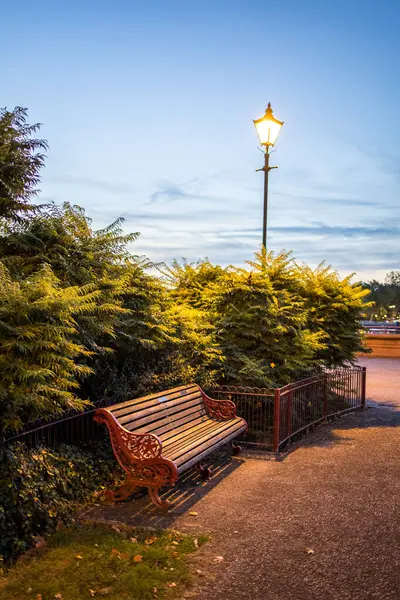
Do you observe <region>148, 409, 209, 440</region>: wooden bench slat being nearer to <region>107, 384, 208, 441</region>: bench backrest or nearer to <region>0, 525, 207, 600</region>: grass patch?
<region>107, 384, 208, 441</region>: bench backrest

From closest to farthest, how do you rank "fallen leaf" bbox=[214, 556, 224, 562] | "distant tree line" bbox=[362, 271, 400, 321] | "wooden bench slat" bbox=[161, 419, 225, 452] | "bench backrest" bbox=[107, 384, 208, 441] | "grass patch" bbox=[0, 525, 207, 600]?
"grass patch" bbox=[0, 525, 207, 600] < "fallen leaf" bbox=[214, 556, 224, 562] < "bench backrest" bbox=[107, 384, 208, 441] < "wooden bench slat" bbox=[161, 419, 225, 452] < "distant tree line" bbox=[362, 271, 400, 321]

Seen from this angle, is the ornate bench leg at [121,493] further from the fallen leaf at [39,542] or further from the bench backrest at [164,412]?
the fallen leaf at [39,542]

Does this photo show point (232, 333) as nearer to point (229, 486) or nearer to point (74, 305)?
point (229, 486)

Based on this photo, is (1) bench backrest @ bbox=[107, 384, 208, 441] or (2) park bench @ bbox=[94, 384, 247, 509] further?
(1) bench backrest @ bbox=[107, 384, 208, 441]

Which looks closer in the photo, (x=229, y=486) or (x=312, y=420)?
(x=229, y=486)

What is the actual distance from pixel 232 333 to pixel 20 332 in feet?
18.8

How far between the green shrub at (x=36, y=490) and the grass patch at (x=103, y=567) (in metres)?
0.18

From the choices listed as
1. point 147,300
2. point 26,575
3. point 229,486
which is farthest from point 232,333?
point 26,575

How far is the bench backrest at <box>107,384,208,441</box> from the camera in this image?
651 cm

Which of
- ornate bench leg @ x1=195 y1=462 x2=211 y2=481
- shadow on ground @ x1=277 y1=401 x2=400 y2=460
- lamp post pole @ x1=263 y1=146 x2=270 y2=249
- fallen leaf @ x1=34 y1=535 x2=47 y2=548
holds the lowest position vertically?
shadow on ground @ x1=277 y1=401 x2=400 y2=460

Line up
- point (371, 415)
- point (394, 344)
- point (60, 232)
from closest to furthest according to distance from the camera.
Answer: point (60, 232)
point (371, 415)
point (394, 344)

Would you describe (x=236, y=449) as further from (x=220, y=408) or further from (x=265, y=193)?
(x=265, y=193)

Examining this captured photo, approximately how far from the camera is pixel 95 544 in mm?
5004

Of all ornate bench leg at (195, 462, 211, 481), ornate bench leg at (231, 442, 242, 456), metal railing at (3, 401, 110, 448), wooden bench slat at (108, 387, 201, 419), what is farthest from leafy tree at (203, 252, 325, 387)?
metal railing at (3, 401, 110, 448)
